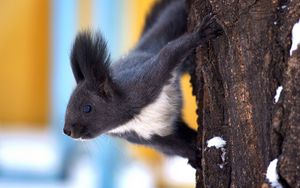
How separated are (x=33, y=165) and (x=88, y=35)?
3760mm

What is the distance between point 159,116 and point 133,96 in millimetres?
130

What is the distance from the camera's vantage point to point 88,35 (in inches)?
88.2

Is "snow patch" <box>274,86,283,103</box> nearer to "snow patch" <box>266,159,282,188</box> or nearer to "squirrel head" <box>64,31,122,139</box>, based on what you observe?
"snow patch" <box>266,159,282,188</box>

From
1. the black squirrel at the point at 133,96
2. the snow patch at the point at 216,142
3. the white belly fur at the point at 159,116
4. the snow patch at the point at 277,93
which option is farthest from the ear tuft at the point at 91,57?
the snow patch at the point at 277,93

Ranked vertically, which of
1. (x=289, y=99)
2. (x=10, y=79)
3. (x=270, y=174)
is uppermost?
(x=10, y=79)

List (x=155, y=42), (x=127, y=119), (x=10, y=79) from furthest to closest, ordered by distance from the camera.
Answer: (x=10, y=79) → (x=155, y=42) → (x=127, y=119)

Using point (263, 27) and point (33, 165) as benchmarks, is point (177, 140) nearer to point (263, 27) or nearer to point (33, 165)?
point (263, 27)

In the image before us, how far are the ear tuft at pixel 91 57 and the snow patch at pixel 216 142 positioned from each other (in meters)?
0.47

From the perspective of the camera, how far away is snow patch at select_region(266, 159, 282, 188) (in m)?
1.71

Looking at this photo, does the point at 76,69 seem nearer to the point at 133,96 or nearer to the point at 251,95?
the point at 133,96

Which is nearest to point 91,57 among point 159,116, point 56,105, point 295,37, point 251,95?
point 159,116

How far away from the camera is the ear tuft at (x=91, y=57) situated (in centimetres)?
225

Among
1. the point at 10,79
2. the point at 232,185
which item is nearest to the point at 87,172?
the point at 10,79

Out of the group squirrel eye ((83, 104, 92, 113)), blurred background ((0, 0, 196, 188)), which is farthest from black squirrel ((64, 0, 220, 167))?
blurred background ((0, 0, 196, 188))
